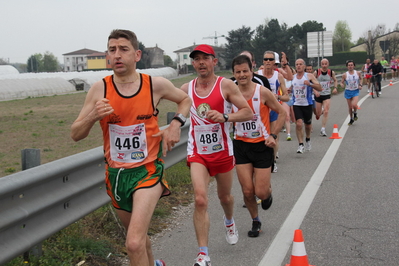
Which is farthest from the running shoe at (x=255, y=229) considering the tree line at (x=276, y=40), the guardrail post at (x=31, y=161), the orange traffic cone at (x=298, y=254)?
the tree line at (x=276, y=40)

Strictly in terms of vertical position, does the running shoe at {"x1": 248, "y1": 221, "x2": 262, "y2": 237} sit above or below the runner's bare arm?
below

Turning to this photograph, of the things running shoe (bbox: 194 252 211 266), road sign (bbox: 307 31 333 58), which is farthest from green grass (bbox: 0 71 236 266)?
road sign (bbox: 307 31 333 58)

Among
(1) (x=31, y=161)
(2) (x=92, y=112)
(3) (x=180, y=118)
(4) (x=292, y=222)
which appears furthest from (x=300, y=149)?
(2) (x=92, y=112)

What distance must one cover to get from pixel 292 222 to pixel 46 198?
303 cm

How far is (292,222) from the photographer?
258 inches

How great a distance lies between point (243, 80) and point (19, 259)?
328 cm

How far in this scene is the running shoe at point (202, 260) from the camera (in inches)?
195

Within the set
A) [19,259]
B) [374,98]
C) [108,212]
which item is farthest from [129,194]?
[374,98]

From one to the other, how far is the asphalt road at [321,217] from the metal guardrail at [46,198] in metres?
0.94

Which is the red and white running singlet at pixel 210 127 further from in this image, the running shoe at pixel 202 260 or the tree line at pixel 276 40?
the tree line at pixel 276 40

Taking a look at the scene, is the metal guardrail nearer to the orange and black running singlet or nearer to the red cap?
the orange and black running singlet

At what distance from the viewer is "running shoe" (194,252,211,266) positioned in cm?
496

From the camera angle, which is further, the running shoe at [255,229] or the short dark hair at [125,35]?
the running shoe at [255,229]

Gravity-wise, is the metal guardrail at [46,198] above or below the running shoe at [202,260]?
above
